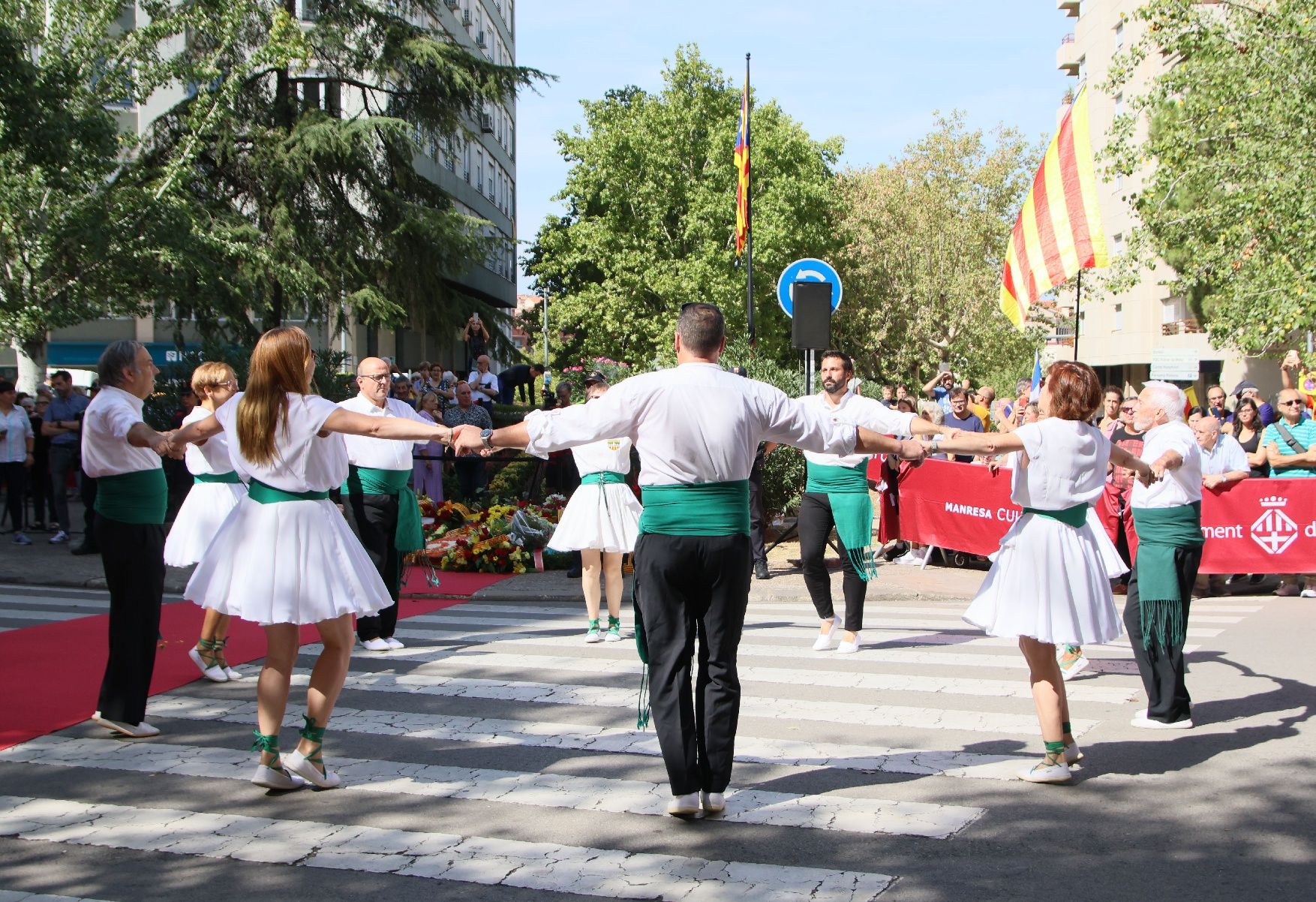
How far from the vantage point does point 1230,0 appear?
2114 cm

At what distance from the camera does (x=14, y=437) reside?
1591 cm

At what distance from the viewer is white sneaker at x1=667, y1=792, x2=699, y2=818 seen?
514cm

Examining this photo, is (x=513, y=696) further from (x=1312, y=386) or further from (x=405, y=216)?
(x=405, y=216)

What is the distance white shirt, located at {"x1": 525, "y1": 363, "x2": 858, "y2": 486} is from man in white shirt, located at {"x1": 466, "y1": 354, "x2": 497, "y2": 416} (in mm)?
16090

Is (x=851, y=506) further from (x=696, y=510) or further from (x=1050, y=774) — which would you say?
(x=696, y=510)

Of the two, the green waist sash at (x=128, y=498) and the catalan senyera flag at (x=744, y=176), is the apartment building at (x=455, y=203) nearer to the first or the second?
the catalan senyera flag at (x=744, y=176)

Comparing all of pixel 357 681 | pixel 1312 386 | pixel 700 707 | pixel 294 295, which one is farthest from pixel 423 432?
pixel 294 295

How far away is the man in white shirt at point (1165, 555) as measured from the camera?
22.1ft

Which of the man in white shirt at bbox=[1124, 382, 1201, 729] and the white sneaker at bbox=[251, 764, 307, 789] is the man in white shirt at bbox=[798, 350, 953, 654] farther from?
the white sneaker at bbox=[251, 764, 307, 789]

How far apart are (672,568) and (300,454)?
1733 millimetres

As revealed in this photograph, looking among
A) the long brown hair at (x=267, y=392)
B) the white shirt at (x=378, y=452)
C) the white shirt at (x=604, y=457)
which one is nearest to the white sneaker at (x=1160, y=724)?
the white shirt at (x=604, y=457)

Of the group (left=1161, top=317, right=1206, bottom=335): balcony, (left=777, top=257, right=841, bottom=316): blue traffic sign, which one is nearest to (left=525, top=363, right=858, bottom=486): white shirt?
(left=777, top=257, right=841, bottom=316): blue traffic sign

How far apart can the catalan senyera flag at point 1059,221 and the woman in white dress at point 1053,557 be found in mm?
7379

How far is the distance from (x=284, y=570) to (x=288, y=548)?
0.10 m
